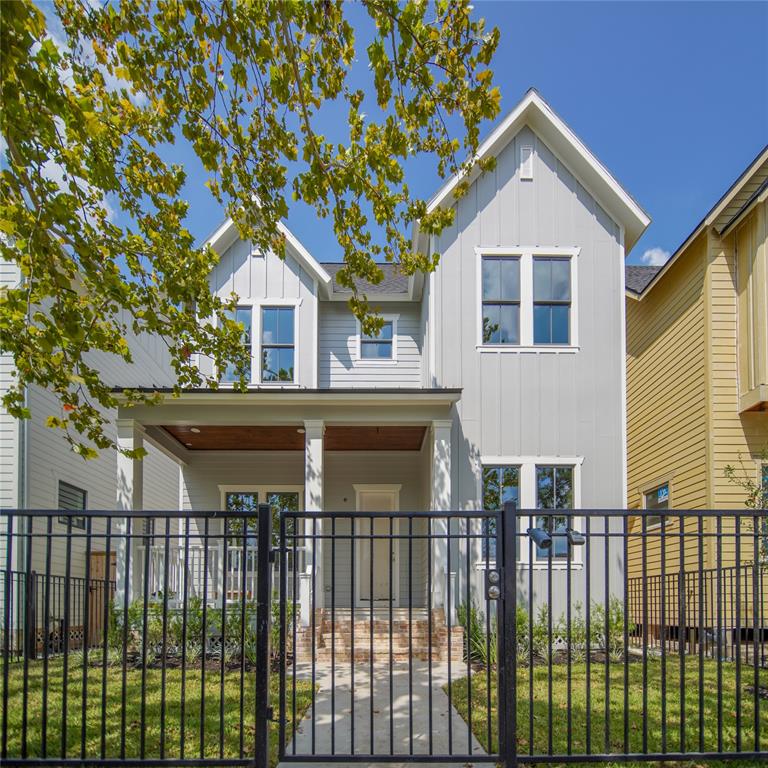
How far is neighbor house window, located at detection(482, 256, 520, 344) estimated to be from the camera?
11625 mm

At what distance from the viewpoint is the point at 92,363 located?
13562 mm

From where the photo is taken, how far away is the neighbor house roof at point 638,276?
51.2 ft

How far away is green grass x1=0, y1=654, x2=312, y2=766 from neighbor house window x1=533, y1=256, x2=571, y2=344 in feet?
22.3

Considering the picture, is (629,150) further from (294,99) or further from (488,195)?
(294,99)

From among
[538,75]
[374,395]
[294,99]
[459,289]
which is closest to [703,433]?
[459,289]

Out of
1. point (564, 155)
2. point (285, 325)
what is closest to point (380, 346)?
point (285, 325)

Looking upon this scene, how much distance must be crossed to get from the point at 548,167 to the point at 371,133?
6707 mm

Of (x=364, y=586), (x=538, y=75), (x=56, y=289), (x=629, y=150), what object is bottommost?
(x=364, y=586)

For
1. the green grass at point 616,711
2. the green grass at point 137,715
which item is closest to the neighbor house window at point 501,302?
the green grass at point 616,711

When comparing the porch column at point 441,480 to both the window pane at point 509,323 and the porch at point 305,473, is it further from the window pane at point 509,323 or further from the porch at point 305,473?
the window pane at point 509,323

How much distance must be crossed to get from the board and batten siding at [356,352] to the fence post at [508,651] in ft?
30.6

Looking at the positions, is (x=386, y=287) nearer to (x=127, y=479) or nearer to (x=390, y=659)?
(x=127, y=479)

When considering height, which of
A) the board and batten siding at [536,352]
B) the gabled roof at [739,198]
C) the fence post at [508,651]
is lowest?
the fence post at [508,651]

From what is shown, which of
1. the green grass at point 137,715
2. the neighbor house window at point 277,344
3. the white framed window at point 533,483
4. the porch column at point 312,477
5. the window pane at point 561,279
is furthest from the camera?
the neighbor house window at point 277,344
